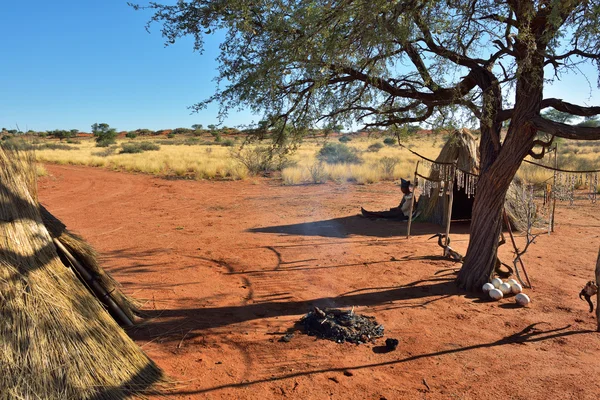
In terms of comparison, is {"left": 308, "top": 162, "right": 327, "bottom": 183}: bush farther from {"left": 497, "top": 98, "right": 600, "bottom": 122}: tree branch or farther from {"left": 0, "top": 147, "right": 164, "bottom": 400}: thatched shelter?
{"left": 0, "top": 147, "right": 164, "bottom": 400}: thatched shelter

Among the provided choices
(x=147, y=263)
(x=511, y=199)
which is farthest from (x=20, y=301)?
(x=511, y=199)

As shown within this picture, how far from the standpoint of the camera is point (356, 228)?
9.74 metres

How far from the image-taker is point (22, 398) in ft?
8.21

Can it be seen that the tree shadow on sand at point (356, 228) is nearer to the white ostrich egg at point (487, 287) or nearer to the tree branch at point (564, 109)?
the white ostrich egg at point (487, 287)

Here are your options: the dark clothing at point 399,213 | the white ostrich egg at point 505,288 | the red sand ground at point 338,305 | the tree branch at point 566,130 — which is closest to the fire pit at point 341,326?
the red sand ground at point 338,305

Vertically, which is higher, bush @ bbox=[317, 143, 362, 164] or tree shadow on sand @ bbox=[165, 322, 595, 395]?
bush @ bbox=[317, 143, 362, 164]

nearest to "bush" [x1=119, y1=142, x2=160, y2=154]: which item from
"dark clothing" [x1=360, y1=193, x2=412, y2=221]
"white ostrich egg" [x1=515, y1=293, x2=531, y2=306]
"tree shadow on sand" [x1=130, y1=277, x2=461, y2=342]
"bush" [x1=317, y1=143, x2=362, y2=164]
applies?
"bush" [x1=317, y1=143, x2=362, y2=164]

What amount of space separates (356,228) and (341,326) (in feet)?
18.1

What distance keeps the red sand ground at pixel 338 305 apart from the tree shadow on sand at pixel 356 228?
0.06 m

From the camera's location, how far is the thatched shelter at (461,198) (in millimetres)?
9500

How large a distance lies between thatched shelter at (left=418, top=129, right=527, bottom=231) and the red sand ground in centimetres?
76

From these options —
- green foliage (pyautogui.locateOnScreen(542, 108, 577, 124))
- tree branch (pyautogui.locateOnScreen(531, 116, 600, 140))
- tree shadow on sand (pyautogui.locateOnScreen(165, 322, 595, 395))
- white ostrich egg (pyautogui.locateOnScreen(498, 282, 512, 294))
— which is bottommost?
tree shadow on sand (pyautogui.locateOnScreen(165, 322, 595, 395))

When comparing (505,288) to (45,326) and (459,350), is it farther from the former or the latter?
(45,326)

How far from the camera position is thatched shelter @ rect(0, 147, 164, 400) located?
263cm
